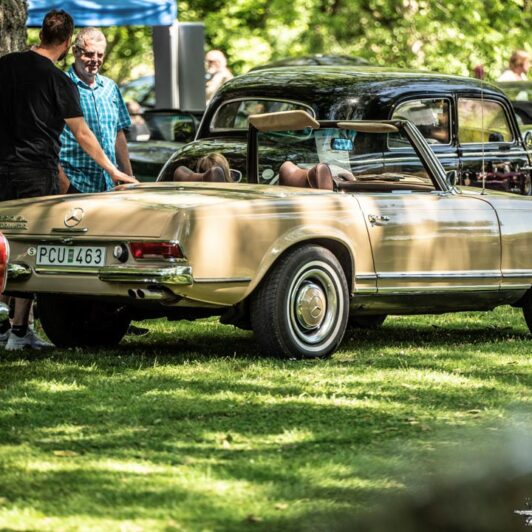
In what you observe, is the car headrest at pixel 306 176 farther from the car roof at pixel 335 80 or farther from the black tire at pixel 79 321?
the car roof at pixel 335 80

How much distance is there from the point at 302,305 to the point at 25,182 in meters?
1.90

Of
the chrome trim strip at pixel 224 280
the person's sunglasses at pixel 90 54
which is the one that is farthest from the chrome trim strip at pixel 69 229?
the person's sunglasses at pixel 90 54

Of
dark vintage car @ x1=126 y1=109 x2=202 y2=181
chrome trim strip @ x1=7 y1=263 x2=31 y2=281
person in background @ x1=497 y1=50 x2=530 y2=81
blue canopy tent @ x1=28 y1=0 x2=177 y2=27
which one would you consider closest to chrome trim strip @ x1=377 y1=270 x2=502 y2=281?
chrome trim strip @ x1=7 y1=263 x2=31 y2=281

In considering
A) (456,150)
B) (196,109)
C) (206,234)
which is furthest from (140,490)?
(196,109)

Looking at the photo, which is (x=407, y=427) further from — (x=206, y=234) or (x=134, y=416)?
(x=206, y=234)

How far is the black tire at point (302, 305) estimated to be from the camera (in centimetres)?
834

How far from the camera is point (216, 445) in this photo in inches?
244

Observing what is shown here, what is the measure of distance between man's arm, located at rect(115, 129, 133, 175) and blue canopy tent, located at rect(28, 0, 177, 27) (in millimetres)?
7165

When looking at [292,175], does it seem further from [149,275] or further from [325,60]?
[325,60]

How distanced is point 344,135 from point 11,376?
2.61m

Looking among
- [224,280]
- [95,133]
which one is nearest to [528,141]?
[95,133]

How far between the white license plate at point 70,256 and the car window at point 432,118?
4996 millimetres

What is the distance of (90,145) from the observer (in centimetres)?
941

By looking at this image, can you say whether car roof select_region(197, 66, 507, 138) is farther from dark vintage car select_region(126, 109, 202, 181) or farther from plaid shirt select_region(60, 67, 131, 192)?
dark vintage car select_region(126, 109, 202, 181)
